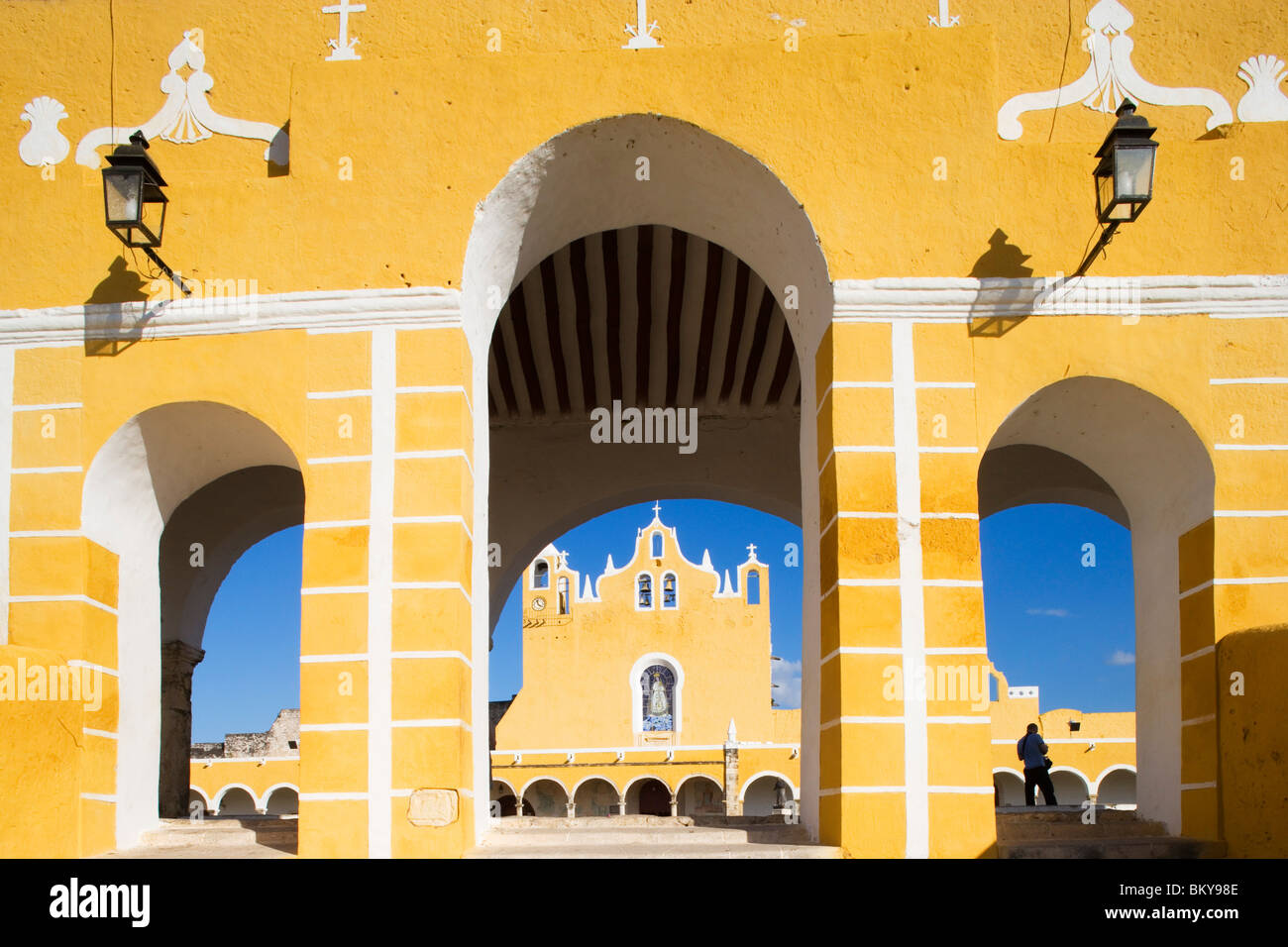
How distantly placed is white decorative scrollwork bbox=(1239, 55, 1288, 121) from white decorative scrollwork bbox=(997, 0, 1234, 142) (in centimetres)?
10

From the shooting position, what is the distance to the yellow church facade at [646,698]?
96.8 ft

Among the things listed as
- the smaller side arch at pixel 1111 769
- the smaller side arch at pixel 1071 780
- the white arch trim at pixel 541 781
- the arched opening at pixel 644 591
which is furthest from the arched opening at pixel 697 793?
the smaller side arch at pixel 1111 769

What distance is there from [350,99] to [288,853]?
3.76 metres

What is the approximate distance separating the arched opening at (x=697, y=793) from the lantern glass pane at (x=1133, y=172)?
2486 cm

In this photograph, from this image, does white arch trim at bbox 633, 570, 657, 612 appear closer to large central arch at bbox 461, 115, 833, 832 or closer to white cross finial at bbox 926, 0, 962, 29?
large central arch at bbox 461, 115, 833, 832

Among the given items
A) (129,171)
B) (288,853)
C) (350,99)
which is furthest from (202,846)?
(350,99)

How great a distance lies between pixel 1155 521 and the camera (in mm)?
6789

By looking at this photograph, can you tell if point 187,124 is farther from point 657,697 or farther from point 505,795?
point 657,697

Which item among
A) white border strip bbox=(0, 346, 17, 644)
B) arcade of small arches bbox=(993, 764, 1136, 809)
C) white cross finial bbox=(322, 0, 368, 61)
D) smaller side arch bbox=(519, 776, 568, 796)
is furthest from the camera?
smaller side arch bbox=(519, 776, 568, 796)

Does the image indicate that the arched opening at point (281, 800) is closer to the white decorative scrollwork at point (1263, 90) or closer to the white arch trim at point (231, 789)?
the white arch trim at point (231, 789)

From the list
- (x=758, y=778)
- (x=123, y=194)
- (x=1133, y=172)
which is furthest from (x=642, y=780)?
(x=1133, y=172)

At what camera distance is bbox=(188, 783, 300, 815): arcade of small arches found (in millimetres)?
28125

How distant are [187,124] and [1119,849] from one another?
238 inches

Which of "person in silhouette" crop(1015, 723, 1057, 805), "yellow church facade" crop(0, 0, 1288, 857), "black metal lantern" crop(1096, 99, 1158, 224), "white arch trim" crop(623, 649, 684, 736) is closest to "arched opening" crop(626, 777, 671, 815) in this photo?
"white arch trim" crop(623, 649, 684, 736)
